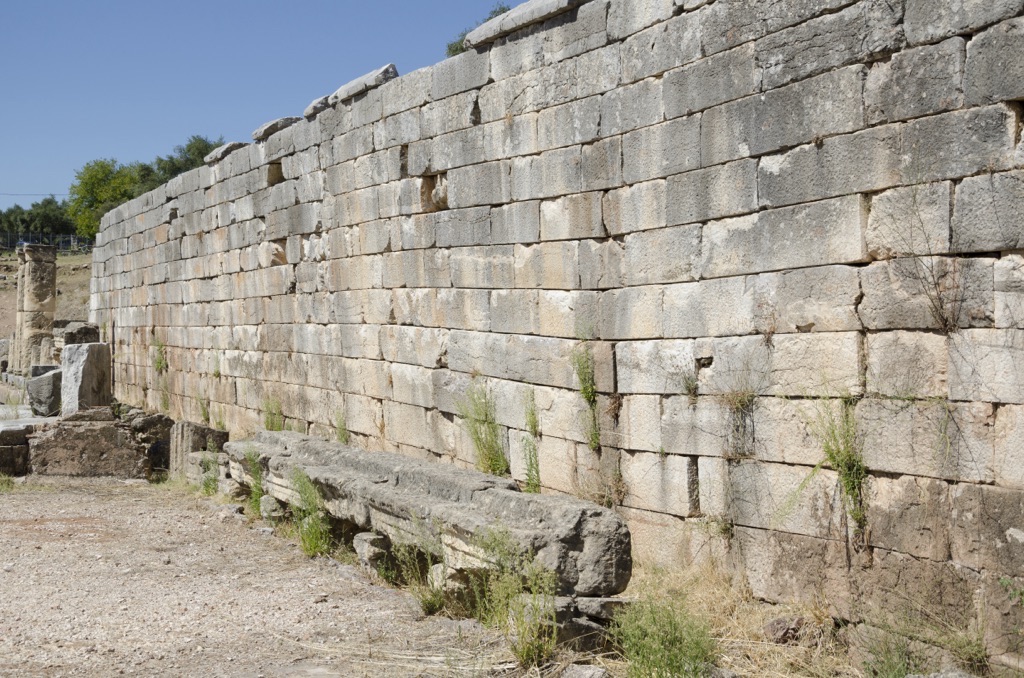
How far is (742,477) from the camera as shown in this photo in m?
5.97

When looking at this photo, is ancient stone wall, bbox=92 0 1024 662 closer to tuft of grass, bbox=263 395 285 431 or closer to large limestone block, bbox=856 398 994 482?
large limestone block, bbox=856 398 994 482

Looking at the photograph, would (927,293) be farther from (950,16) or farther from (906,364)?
(950,16)

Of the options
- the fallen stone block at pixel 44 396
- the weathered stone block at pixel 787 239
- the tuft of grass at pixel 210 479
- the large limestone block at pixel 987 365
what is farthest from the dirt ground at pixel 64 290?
the large limestone block at pixel 987 365

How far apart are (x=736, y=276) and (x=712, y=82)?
119 centimetres

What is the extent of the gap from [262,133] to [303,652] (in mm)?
8258

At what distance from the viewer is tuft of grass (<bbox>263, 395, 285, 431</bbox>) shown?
1209cm

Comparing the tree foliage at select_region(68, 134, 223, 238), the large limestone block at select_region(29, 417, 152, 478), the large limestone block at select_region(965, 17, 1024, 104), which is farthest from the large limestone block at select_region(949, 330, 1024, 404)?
the tree foliage at select_region(68, 134, 223, 238)

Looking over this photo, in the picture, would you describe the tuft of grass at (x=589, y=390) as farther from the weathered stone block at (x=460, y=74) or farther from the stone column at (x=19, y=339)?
the stone column at (x=19, y=339)

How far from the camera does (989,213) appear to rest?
4.73 meters

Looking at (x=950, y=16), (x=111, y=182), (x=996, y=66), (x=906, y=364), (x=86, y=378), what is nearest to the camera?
(x=996, y=66)

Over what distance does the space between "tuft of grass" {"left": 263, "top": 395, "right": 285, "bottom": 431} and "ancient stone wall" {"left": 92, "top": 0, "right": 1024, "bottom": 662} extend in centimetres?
212

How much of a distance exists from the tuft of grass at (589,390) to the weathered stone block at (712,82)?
5.69ft

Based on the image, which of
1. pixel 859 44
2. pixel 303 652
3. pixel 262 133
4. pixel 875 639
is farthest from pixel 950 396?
pixel 262 133

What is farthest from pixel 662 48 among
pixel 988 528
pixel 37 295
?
pixel 37 295
